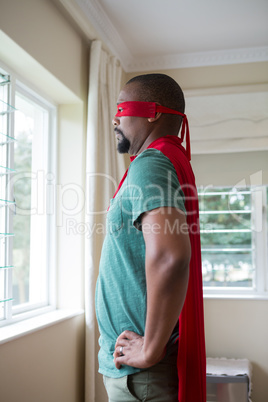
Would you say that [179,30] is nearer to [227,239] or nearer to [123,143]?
[227,239]

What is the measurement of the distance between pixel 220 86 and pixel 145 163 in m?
2.82

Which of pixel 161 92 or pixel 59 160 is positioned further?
pixel 59 160

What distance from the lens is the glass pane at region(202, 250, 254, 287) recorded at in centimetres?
359

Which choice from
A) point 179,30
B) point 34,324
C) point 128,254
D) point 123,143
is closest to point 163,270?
point 128,254

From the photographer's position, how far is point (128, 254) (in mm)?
1038

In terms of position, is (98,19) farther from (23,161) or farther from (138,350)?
(138,350)

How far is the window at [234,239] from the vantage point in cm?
354

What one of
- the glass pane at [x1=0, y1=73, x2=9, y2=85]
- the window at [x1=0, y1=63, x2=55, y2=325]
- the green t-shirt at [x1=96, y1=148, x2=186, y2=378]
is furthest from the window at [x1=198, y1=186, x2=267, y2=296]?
the green t-shirt at [x1=96, y1=148, x2=186, y2=378]

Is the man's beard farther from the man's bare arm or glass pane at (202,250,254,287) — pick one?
glass pane at (202,250,254,287)

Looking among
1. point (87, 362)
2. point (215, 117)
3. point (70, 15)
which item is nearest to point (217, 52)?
point (215, 117)

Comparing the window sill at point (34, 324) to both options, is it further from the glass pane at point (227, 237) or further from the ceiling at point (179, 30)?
the ceiling at point (179, 30)

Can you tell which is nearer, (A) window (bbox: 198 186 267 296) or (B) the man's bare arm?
(B) the man's bare arm

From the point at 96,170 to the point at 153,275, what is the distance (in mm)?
1940

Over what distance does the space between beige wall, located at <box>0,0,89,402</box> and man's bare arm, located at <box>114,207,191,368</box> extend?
1158 mm
